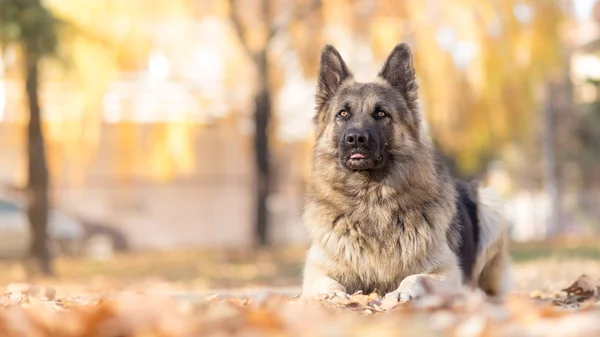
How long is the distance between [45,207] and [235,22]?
6.31 m

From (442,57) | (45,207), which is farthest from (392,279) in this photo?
(442,57)

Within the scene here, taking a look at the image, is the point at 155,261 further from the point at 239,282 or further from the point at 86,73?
the point at 239,282

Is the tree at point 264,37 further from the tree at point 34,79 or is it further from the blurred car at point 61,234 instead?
the blurred car at point 61,234

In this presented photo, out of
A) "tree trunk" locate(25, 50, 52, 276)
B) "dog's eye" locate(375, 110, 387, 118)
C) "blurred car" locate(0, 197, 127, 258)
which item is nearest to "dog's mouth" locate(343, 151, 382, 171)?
"dog's eye" locate(375, 110, 387, 118)

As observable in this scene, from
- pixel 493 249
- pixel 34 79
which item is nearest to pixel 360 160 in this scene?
pixel 493 249

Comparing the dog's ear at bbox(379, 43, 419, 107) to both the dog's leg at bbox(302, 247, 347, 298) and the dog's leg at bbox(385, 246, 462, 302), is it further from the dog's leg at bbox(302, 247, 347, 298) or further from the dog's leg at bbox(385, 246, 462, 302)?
the dog's leg at bbox(302, 247, 347, 298)

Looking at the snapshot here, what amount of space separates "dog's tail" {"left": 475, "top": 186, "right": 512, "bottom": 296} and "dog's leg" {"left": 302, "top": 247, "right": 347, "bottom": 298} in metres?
1.88

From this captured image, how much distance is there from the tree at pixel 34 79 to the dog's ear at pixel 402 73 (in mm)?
10863

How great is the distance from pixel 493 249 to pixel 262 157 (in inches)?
570

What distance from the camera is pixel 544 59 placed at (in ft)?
62.3

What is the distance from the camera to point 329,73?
6.78m

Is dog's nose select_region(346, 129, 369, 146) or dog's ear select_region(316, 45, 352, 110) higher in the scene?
dog's ear select_region(316, 45, 352, 110)

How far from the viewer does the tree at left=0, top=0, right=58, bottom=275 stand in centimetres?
1574

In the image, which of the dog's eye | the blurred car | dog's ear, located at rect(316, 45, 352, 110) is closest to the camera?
the dog's eye
